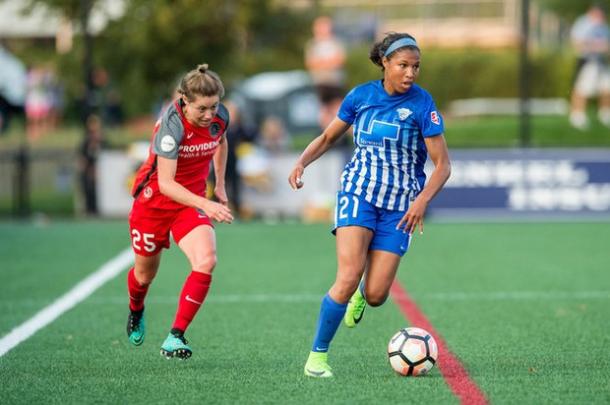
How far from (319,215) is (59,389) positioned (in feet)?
39.8

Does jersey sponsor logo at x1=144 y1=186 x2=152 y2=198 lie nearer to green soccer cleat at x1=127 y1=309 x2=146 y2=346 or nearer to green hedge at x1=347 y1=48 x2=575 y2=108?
green soccer cleat at x1=127 y1=309 x2=146 y2=346

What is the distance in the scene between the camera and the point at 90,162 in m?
19.2

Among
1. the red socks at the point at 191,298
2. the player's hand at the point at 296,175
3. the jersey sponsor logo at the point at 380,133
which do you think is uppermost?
Result: the jersey sponsor logo at the point at 380,133

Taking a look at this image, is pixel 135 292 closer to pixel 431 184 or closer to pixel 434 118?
pixel 431 184

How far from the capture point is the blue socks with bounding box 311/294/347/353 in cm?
697

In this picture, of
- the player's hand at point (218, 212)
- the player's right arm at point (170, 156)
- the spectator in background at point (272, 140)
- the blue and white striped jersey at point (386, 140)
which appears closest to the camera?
the player's hand at point (218, 212)

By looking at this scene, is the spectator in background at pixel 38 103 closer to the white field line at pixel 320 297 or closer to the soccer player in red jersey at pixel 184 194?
the white field line at pixel 320 297

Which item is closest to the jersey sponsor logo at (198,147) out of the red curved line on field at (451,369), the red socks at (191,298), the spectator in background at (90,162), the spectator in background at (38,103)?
the red socks at (191,298)

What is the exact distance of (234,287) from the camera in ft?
38.0

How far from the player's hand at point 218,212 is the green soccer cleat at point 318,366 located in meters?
0.90

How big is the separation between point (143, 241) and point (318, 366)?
1.55 m

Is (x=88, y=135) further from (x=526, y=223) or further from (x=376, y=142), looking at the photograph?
(x=376, y=142)

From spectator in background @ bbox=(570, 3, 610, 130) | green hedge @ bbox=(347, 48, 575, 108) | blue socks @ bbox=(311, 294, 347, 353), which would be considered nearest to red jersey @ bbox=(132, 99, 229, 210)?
blue socks @ bbox=(311, 294, 347, 353)

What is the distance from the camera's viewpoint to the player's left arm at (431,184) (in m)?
6.94
